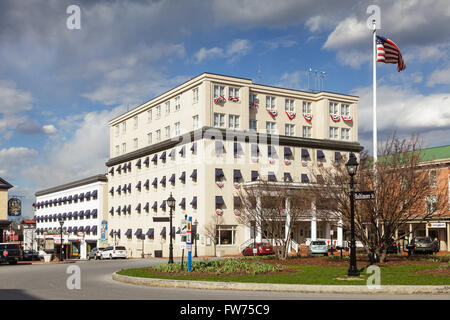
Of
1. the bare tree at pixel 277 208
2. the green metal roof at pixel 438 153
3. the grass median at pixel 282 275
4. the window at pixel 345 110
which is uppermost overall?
the window at pixel 345 110

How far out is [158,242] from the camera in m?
72.8

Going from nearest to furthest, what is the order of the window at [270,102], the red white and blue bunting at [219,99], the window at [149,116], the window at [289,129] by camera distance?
the red white and blue bunting at [219,99] → the window at [270,102] → the window at [289,129] → the window at [149,116]

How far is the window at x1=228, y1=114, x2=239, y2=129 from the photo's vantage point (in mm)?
66438

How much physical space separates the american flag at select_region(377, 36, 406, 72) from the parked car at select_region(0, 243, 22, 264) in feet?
110

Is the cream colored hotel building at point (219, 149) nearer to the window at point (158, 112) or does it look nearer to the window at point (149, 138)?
the window at point (158, 112)

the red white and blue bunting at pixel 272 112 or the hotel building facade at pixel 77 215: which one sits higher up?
the red white and blue bunting at pixel 272 112

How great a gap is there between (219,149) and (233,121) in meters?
4.25

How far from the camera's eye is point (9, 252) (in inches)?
1810

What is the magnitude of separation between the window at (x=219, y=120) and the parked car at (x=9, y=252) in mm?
27994

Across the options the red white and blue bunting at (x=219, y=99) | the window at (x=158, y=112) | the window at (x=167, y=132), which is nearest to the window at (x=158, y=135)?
the window at (x=158, y=112)

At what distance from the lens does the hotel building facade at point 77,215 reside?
9381 centimetres

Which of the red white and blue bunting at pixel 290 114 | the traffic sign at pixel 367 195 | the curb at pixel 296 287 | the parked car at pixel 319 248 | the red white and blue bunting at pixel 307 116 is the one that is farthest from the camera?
the red white and blue bunting at pixel 307 116

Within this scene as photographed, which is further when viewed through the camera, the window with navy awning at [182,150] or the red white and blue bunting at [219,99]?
the window with navy awning at [182,150]
